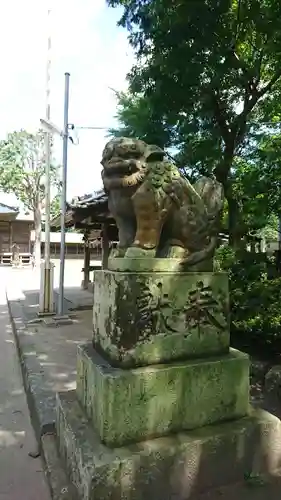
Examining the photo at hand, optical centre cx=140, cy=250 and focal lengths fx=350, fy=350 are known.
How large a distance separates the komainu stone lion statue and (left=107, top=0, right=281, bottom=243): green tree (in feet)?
9.73

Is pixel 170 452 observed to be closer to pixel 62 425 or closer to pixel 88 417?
pixel 88 417

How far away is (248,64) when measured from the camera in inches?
220

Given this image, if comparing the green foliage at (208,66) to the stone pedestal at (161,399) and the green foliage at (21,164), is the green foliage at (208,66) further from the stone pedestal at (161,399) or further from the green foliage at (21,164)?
the green foliage at (21,164)

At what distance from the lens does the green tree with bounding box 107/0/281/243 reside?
170 inches

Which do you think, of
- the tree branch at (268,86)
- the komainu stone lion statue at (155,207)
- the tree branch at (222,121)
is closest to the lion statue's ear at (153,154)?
the komainu stone lion statue at (155,207)

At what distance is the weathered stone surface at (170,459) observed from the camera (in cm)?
172

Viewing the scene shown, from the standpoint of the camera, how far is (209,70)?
16.0ft

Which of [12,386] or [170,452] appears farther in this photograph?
[12,386]

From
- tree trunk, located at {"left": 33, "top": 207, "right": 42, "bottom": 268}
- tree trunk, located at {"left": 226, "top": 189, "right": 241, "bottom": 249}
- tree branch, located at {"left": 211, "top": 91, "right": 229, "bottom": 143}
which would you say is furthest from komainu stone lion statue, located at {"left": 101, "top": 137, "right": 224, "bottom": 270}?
tree trunk, located at {"left": 33, "top": 207, "right": 42, "bottom": 268}

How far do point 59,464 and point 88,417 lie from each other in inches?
14.7

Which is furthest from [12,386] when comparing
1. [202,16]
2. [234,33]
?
[234,33]

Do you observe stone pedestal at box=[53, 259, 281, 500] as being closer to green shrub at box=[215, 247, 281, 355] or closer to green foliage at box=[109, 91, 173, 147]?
green shrub at box=[215, 247, 281, 355]

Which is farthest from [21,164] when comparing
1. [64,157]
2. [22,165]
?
[64,157]

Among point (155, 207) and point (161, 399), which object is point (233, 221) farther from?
point (161, 399)
